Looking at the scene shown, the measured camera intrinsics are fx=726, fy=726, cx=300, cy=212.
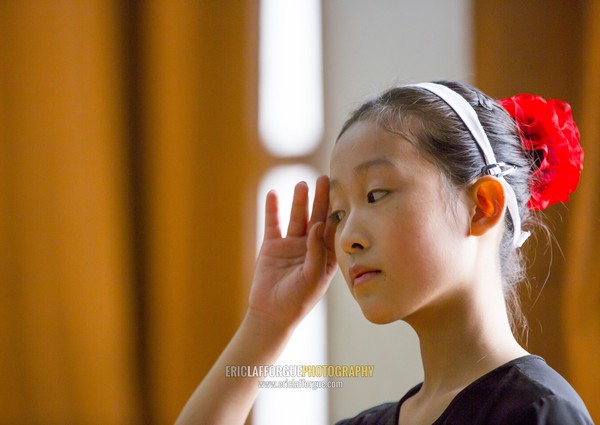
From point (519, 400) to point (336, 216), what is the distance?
1.31ft

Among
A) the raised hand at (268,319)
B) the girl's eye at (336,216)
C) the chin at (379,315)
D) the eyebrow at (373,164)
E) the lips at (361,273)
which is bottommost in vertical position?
the raised hand at (268,319)

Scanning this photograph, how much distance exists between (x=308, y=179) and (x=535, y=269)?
1.89 ft

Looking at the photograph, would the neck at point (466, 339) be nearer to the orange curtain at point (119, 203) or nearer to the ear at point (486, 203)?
the ear at point (486, 203)

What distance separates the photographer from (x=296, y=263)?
126 cm

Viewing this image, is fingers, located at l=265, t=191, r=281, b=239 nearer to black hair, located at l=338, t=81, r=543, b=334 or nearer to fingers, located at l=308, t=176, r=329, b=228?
fingers, located at l=308, t=176, r=329, b=228

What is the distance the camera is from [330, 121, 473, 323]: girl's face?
3.13 ft

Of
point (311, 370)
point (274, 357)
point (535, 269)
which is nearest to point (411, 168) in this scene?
point (274, 357)

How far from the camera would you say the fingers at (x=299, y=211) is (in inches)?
49.1

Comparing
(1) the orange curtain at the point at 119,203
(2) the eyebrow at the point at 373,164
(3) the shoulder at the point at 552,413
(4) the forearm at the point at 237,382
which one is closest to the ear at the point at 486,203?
(2) the eyebrow at the point at 373,164

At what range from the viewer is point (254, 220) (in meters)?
1.76

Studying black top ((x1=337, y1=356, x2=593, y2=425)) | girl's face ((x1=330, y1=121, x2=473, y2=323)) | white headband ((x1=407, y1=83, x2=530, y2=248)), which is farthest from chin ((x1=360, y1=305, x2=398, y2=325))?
white headband ((x1=407, y1=83, x2=530, y2=248))

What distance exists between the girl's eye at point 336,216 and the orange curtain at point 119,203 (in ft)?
2.08

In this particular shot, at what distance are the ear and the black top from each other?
19 centimetres

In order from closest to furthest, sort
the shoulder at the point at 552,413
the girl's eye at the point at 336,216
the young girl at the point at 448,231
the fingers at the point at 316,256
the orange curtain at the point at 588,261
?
the shoulder at the point at 552,413 < the young girl at the point at 448,231 < the girl's eye at the point at 336,216 < the fingers at the point at 316,256 < the orange curtain at the point at 588,261
